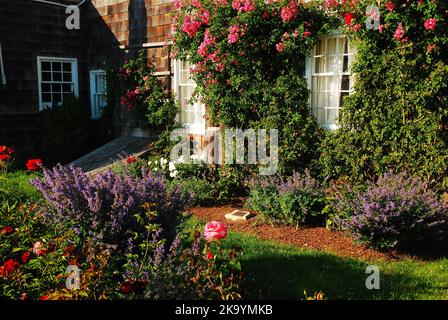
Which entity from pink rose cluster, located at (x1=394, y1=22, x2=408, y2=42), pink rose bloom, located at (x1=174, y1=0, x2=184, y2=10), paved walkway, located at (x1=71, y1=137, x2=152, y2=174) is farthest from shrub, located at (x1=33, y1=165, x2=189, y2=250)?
pink rose bloom, located at (x1=174, y1=0, x2=184, y2=10)

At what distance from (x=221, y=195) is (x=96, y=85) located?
251 inches

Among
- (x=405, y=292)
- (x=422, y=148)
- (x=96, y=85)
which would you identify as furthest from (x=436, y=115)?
(x=96, y=85)

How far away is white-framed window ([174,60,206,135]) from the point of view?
10273 mm

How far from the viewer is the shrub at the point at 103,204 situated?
13.2 feet

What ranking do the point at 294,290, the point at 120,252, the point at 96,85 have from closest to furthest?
the point at 120,252
the point at 294,290
the point at 96,85

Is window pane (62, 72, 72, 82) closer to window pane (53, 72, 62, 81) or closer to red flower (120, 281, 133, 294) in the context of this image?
window pane (53, 72, 62, 81)

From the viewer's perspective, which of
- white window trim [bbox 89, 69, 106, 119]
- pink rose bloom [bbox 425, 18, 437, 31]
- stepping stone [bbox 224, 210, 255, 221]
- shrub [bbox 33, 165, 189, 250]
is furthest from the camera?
white window trim [bbox 89, 69, 106, 119]

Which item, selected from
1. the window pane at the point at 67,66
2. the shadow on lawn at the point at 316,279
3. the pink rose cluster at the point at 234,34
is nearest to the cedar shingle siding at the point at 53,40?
the window pane at the point at 67,66

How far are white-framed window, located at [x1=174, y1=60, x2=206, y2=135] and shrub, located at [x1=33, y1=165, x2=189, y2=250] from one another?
588 centimetres

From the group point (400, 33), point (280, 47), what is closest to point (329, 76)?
point (280, 47)

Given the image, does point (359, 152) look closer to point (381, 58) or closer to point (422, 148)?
point (422, 148)

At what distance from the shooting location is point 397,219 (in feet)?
18.0
